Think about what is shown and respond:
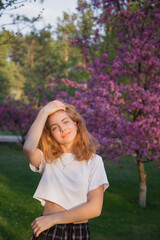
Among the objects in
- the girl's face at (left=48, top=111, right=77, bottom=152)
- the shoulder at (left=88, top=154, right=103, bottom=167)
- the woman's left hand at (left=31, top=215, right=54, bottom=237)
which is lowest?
the woman's left hand at (left=31, top=215, right=54, bottom=237)

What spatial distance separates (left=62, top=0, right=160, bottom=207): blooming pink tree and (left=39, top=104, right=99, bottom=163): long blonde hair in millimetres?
6013

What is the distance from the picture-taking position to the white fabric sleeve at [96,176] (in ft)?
8.46

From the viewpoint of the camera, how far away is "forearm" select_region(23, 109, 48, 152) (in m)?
2.60

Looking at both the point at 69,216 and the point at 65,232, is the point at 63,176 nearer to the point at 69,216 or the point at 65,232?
the point at 69,216

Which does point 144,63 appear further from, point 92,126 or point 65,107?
point 65,107

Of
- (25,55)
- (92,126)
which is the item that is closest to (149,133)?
(92,126)

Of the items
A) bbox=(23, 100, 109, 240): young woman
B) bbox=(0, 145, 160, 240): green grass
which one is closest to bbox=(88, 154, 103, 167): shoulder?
bbox=(23, 100, 109, 240): young woman

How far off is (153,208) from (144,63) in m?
4.50

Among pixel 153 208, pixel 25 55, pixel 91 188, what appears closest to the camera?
pixel 91 188

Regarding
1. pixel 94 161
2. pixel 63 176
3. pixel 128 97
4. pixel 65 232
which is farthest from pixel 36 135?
pixel 128 97

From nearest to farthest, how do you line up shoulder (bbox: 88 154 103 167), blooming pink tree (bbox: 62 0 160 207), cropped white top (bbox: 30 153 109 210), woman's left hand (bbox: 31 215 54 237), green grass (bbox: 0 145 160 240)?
woman's left hand (bbox: 31 215 54 237) < cropped white top (bbox: 30 153 109 210) < shoulder (bbox: 88 154 103 167) < green grass (bbox: 0 145 160 240) < blooming pink tree (bbox: 62 0 160 207)

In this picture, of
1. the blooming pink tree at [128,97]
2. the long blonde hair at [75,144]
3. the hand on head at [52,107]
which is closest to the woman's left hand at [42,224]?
the long blonde hair at [75,144]

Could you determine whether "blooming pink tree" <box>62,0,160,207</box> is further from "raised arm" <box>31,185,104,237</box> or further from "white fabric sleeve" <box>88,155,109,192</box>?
"raised arm" <box>31,185,104,237</box>

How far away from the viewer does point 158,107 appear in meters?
8.84
